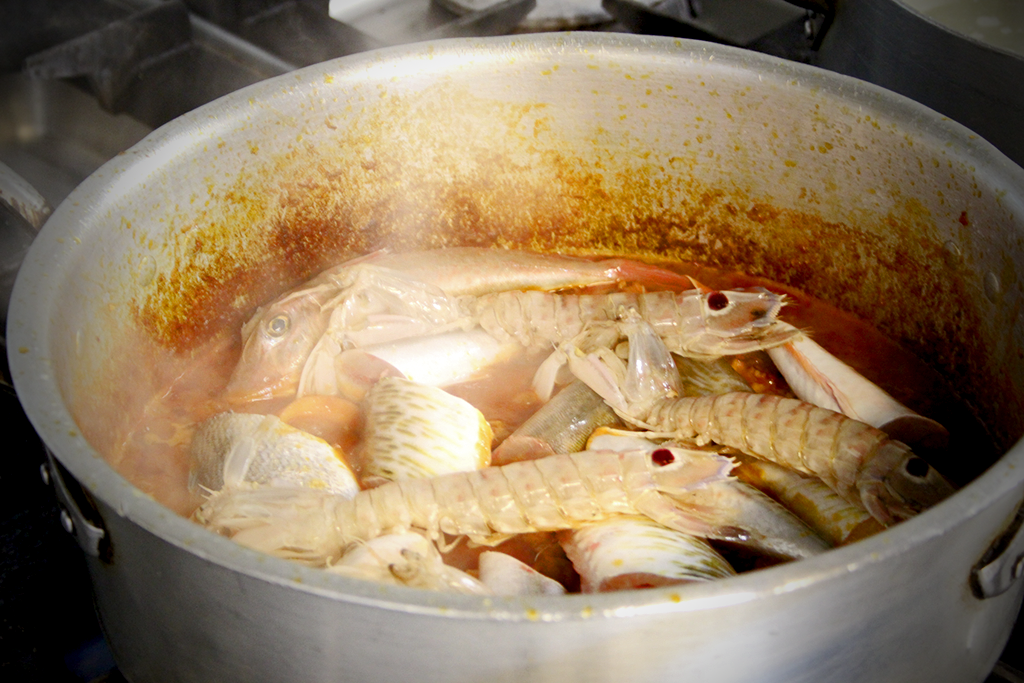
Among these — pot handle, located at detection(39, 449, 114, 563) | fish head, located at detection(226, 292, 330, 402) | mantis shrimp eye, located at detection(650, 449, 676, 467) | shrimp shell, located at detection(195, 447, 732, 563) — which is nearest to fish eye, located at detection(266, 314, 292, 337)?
fish head, located at detection(226, 292, 330, 402)

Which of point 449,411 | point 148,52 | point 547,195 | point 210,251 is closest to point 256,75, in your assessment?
point 148,52

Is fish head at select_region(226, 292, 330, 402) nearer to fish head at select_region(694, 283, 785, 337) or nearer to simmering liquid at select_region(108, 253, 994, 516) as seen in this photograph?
simmering liquid at select_region(108, 253, 994, 516)

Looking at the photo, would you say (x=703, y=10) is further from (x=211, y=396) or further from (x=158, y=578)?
(x=158, y=578)

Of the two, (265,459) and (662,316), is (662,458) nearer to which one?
(662,316)

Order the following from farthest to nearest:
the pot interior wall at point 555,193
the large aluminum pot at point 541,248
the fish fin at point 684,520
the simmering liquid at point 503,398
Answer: the simmering liquid at point 503,398, the pot interior wall at point 555,193, the fish fin at point 684,520, the large aluminum pot at point 541,248

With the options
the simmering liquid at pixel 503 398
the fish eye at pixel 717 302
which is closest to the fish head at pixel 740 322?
the fish eye at pixel 717 302

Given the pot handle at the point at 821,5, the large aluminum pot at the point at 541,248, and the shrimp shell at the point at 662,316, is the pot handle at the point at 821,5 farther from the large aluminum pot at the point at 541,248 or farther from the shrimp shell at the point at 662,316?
the shrimp shell at the point at 662,316
